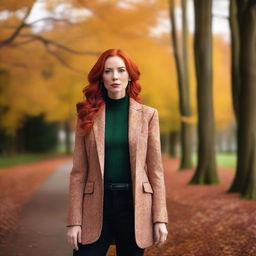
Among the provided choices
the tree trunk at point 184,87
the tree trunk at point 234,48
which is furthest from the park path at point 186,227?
the tree trunk at point 184,87

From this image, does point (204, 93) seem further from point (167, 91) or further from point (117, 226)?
point (117, 226)

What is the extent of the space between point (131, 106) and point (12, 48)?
47.4ft

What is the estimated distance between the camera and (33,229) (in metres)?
8.08

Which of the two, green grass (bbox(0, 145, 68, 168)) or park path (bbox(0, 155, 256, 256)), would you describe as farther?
green grass (bbox(0, 145, 68, 168))

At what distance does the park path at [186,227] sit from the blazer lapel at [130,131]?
358cm

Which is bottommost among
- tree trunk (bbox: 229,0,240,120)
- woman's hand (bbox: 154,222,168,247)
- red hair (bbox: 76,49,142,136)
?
woman's hand (bbox: 154,222,168,247)

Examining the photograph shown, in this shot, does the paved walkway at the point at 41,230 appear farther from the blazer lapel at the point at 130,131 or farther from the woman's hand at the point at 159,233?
the blazer lapel at the point at 130,131

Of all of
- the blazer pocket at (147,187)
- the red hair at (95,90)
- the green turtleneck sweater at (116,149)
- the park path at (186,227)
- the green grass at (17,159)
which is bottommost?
the green grass at (17,159)

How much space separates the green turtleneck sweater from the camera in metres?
3.03

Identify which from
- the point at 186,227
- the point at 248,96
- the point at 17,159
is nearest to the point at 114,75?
the point at 186,227

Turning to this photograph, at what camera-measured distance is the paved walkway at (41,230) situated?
6508 mm

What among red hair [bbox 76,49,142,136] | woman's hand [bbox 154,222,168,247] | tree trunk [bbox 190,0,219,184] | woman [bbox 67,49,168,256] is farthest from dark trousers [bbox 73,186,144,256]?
tree trunk [bbox 190,0,219,184]

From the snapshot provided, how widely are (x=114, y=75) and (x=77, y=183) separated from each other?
2.35 feet

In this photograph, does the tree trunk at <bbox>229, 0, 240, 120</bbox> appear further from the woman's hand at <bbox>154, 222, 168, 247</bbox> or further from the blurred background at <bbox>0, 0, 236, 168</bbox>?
the woman's hand at <bbox>154, 222, 168, 247</bbox>
